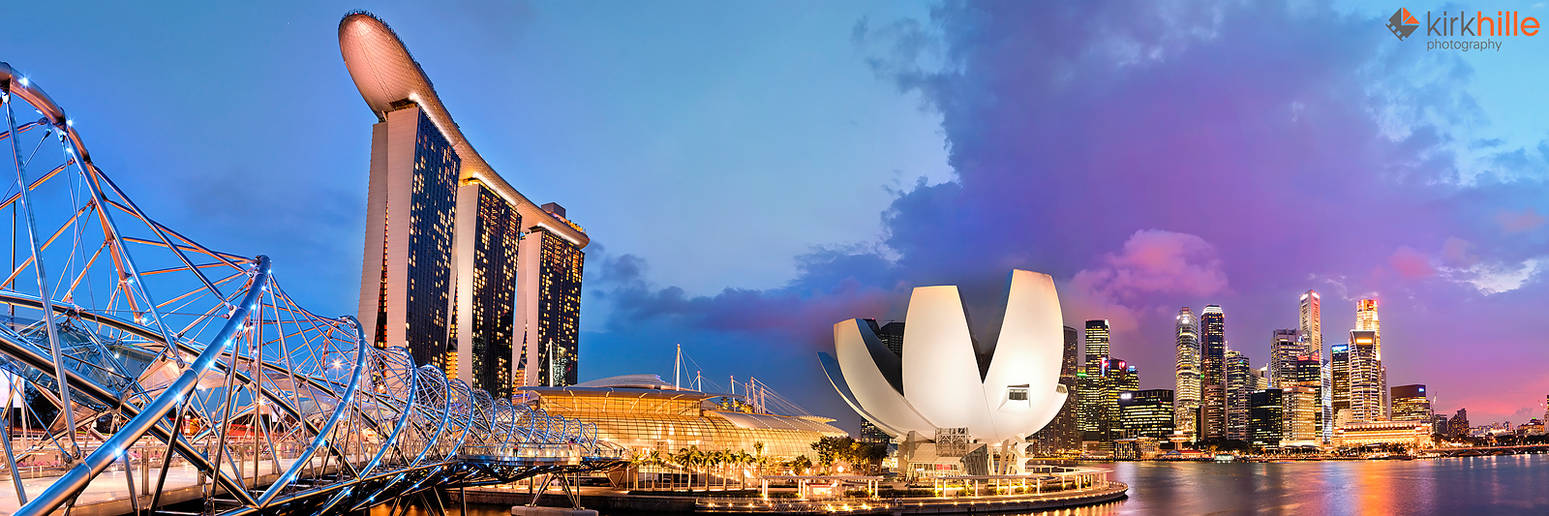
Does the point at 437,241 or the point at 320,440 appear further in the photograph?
the point at 437,241

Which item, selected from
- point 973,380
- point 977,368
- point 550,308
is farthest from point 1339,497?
point 550,308

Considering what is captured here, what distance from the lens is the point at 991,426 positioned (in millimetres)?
62969

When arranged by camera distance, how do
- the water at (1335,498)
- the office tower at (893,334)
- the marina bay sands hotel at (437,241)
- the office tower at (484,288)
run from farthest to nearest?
1. the office tower at (484,288)
2. the marina bay sands hotel at (437,241)
3. the office tower at (893,334)
4. the water at (1335,498)

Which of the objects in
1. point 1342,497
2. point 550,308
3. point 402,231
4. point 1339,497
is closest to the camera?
point 1339,497

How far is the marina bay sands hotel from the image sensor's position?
99500 mm

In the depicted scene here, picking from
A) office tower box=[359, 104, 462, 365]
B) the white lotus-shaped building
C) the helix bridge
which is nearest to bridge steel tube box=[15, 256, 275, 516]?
the helix bridge

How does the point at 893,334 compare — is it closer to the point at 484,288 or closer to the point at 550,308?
the point at 484,288

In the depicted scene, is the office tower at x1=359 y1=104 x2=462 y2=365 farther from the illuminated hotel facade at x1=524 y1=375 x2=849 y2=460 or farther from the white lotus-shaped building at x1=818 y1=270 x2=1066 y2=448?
the white lotus-shaped building at x1=818 y1=270 x2=1066 y2=448

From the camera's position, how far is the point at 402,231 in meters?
99.8

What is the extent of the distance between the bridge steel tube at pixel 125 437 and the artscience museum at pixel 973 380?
178 ft

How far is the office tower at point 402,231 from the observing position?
99500mm

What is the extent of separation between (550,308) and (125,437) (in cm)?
15850

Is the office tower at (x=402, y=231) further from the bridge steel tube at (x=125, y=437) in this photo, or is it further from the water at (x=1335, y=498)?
the bridge steel tube at (x=125, y=437)

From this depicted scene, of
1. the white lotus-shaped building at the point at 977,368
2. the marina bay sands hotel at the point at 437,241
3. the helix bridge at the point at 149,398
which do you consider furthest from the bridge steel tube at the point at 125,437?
the marina bay sands hotel at the point at 437,241
